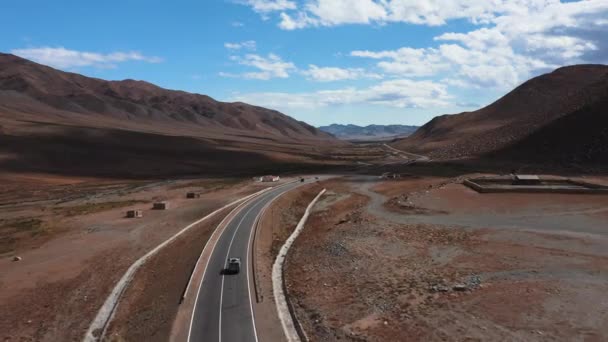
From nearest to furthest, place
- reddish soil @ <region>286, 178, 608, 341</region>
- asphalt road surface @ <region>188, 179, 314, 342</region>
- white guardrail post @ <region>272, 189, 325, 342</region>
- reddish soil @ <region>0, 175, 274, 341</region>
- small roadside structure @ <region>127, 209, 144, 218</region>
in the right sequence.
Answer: reddish soil @ <region>286, 178, 608, 341</region> → asphalt road surface @ <region>188, 179, 314, 342</region> → white guardrail post @ <region>272, 189, 325, 342</region> → reddish soil @ <region>0, 175, 274, 341</region> → small roadside structure @ <region>127, 209, 144, 218</region>

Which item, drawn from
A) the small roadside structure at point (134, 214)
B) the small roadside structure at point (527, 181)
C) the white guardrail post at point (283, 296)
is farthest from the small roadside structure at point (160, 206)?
the small roadside structure at point (527, 181)

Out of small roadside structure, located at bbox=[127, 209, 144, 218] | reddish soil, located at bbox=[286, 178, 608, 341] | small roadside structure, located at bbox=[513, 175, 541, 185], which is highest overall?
small roadside structure, located at bbox=[513, 175, 541, 185]

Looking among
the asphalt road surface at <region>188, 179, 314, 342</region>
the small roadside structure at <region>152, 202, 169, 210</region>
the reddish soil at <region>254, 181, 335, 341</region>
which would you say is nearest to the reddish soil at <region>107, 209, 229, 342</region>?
the asphalt road surface at <region>188, 179, 314, 342</region>

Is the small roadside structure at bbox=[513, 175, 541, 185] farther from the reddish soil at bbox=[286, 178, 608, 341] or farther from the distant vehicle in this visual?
the distant vehicle

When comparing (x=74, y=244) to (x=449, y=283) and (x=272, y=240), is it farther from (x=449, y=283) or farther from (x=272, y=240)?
(x=449, y=283)

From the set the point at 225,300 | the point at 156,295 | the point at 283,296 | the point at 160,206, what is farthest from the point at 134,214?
the point at 283,296

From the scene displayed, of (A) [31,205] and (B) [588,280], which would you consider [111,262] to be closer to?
(B) [588,280]

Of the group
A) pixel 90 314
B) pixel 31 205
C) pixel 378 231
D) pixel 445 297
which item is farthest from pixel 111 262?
pixel 31 205

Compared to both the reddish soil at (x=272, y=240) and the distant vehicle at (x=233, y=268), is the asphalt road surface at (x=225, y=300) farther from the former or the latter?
the reddish soil at (x=272, y=240)
